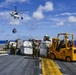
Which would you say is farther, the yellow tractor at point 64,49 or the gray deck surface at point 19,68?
the yellow tractor at point 64,49

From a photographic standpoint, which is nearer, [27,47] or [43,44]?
[43,44]

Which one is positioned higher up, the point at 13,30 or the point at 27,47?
the point at 13,30

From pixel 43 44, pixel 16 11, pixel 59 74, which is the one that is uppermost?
pixel 16 11

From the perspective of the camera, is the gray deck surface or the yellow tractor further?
the yellow tractor

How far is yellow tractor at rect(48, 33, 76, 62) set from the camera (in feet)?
74.3

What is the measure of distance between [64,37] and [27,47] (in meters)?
7.91

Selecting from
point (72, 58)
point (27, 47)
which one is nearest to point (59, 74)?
point (72, 58)

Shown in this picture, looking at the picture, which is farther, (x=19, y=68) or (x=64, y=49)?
(x=64, y=49)

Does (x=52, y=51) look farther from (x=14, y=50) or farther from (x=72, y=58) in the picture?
(x=14, y=50)

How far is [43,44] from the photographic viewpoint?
92.9ft

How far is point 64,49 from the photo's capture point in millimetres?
23375

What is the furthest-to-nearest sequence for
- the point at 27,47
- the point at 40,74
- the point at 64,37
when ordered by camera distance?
the point at 27,47 → the point at 64,37 → the point at 40,74

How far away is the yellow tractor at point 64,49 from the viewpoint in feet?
74.3

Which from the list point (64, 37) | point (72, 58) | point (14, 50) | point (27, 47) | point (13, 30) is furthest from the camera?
point (13, 30)
